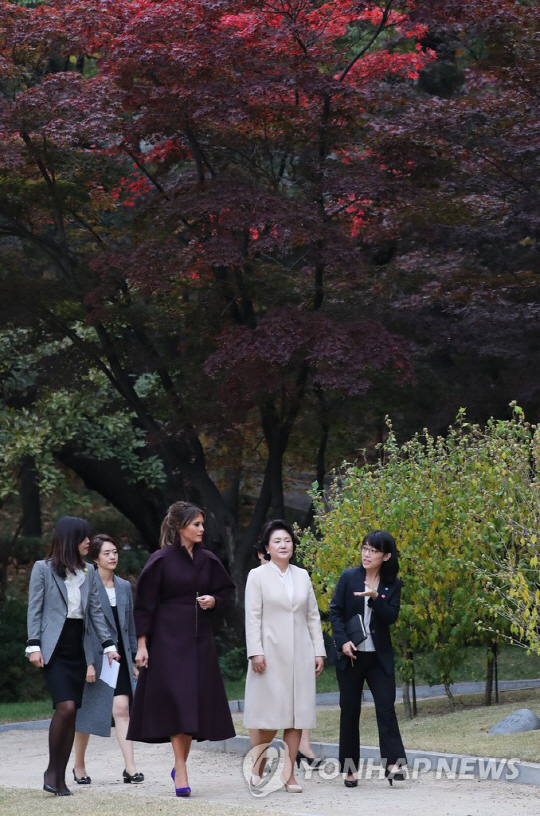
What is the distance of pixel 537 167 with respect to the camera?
13.9m

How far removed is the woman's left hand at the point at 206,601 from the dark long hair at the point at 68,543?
0.90 metres

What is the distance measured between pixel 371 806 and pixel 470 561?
375 centimetres

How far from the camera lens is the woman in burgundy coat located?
7461 millimetres

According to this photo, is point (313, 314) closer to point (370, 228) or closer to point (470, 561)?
point (370, 228)

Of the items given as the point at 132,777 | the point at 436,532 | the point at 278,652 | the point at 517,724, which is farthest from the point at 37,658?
the point at 436,532

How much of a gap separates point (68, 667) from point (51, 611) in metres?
0.38

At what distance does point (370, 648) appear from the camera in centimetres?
774

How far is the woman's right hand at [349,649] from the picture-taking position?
303 inches

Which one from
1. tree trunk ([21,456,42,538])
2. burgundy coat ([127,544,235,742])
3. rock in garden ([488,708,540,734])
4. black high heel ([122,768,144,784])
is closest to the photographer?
burgundy coat ([127,544,235,742])

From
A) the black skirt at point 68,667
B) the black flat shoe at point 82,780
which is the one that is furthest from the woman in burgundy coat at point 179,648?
the black flat shoe at point 82,780

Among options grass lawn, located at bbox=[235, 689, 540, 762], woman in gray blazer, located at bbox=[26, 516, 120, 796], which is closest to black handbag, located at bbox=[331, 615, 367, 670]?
grass lawn, located at bbox=[235, 689, 540, 762]

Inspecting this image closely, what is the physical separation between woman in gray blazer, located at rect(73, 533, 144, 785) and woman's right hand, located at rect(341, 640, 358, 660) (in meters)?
1.68

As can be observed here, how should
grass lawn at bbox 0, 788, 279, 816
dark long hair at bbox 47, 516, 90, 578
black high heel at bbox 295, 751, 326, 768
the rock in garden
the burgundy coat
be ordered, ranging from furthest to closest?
1. the rock in garden
2. black high heel at bbox 295, 751, 326, 768
3. dark long hair at bbox 47, 516, 90, 578
4. the burgundy coat
5. grass lawn at bbox 0, 788, 279, 816

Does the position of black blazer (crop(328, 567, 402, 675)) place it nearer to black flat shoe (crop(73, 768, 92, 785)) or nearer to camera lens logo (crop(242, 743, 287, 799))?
camera lens logo (crop(242, 743, 287, 799))
